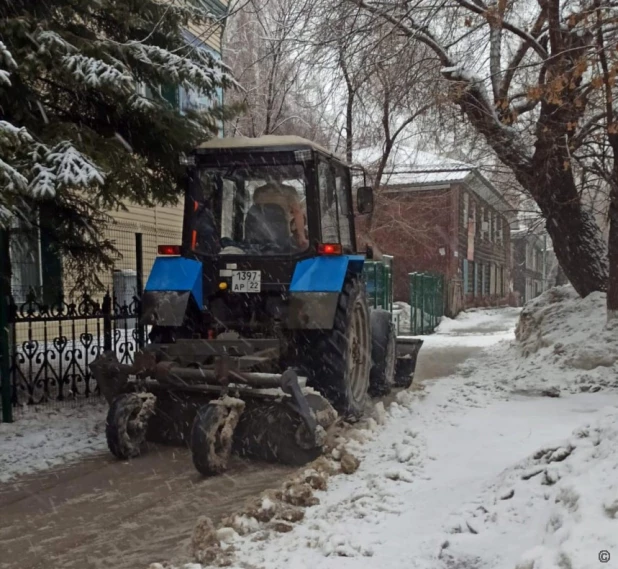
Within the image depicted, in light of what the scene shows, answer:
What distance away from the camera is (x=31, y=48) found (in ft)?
18.4

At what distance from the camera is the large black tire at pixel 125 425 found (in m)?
5.43

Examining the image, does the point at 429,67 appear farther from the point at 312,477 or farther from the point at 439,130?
the point at 312,477

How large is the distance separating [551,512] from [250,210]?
157 inches

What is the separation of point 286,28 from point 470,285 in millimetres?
25605

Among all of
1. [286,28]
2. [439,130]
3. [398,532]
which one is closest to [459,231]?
[439,130]

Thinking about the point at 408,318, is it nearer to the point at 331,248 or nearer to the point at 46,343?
the point at 46,343

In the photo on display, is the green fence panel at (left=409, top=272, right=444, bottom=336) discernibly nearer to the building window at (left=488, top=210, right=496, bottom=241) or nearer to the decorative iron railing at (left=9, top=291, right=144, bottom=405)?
the decorative iron railing at (left=9, top=291, right=144, bottom=405)

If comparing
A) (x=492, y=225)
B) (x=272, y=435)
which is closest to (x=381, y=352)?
(x=272, y=435)

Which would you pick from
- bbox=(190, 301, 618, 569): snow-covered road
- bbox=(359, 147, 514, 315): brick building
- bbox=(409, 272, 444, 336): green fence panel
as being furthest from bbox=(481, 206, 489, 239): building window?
bbox=(190, 301, 618, 569): snow-covered road

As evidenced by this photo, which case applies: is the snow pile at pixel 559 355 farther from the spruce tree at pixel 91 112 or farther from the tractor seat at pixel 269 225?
the spruce tree at pixel 91 112

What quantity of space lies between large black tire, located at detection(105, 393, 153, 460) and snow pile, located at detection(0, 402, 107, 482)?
618mm

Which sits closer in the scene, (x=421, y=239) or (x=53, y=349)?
(x=53, y=349)

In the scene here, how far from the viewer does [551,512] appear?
345 cm

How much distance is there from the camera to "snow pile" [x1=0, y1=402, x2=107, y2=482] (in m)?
5.73
